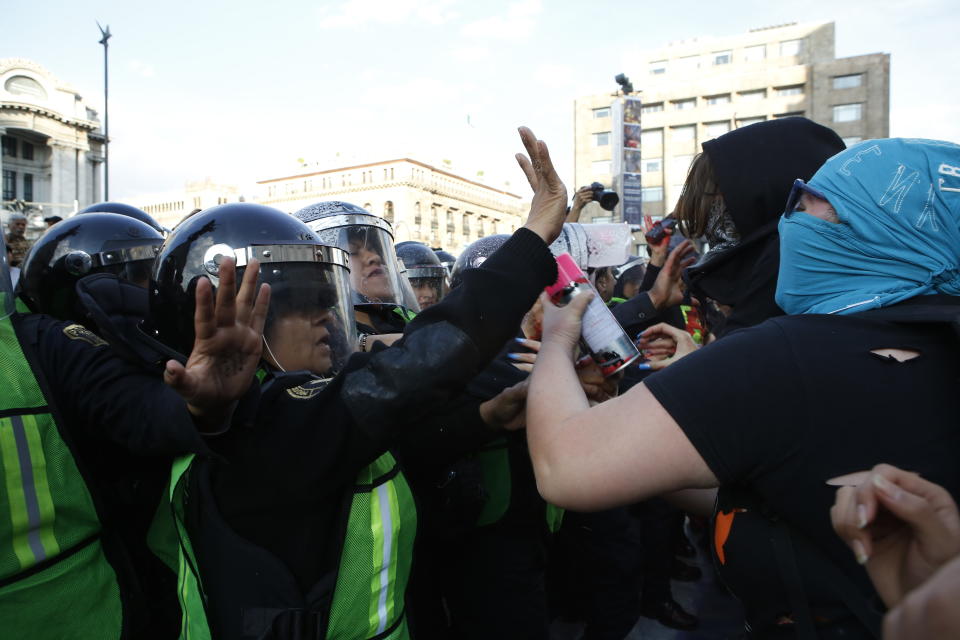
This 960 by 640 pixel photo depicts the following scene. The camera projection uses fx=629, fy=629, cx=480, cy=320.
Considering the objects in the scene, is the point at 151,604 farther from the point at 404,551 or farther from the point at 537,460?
the point at 537,460

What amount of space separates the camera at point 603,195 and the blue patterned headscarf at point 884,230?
1.33m

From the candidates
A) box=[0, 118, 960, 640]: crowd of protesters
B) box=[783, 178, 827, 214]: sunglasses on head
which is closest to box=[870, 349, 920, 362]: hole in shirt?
box=[0, 118, 960, 640]: crowd of protesters

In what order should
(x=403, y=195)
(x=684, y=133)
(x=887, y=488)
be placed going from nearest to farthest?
(x=887, y=488)
(x=684, y=133)
(x=403, y=195)

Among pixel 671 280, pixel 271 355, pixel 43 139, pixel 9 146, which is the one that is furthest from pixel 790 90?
pixel 9 146

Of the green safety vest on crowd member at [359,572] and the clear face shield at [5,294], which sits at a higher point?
the clear face shield at [5,294]

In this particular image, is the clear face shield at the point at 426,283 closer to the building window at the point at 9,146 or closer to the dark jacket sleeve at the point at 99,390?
the dark jacket sleeve at the point at 99,390

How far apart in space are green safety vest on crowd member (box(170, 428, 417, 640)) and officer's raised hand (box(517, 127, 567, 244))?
0.76m

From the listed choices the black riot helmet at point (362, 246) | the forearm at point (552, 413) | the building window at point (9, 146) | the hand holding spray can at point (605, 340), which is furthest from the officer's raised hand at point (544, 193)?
the building window at point (9, 146)

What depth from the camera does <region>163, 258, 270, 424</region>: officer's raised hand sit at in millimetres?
1312

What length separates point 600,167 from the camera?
50.9m

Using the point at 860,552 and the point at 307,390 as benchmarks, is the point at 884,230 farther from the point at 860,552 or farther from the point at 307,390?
the point at 307,390

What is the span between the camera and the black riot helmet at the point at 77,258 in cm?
256

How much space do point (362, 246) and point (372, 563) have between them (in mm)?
2156

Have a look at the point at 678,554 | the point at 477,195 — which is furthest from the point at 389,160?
the point at 678,554
